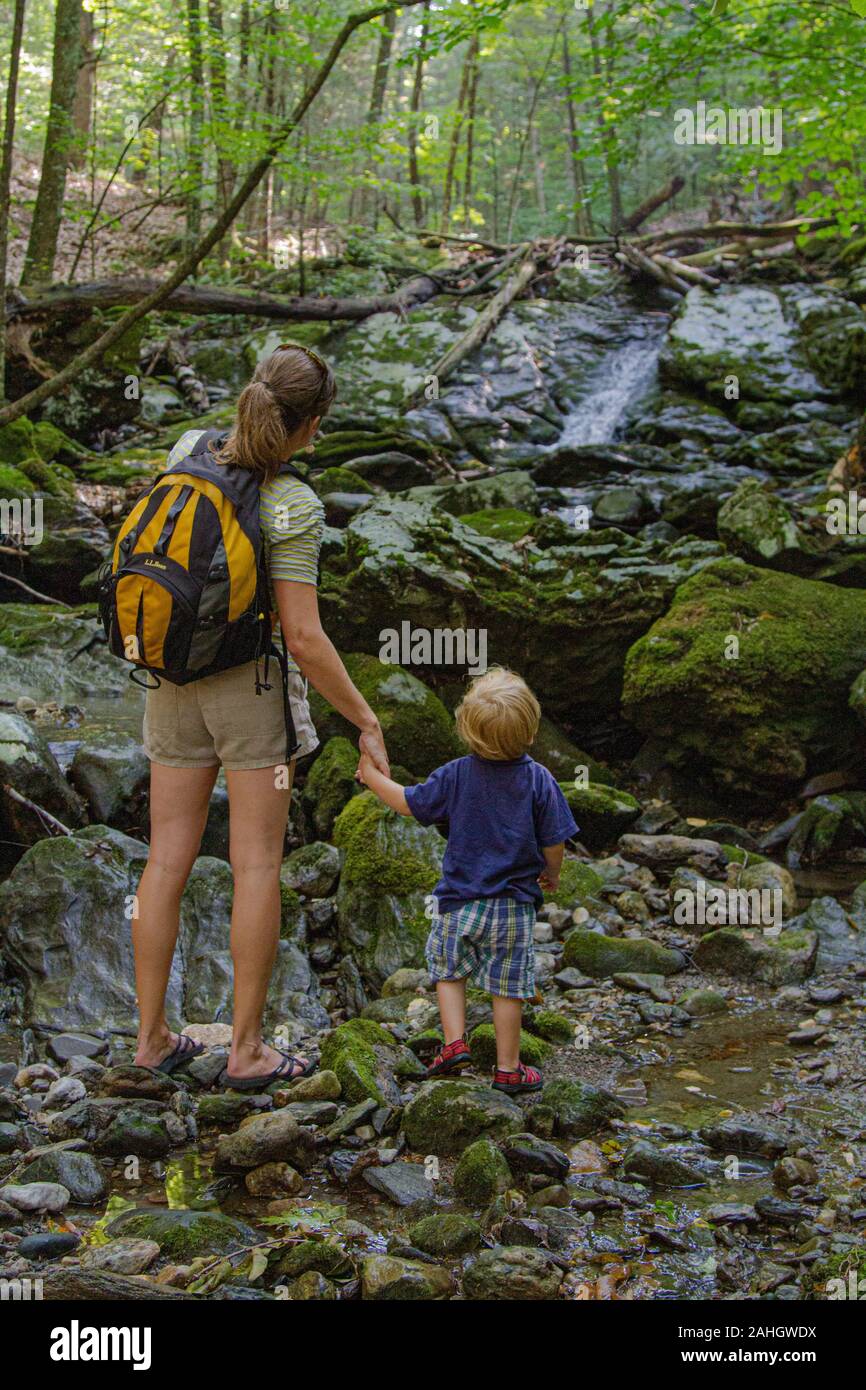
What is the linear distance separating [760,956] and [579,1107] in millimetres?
2047

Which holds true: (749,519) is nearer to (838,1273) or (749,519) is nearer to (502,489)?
(502,489)

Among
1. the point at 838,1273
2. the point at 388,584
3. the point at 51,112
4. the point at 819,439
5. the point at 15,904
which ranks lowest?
the point at 838,1273

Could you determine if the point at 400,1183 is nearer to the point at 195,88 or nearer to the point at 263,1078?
the point at 263,1078

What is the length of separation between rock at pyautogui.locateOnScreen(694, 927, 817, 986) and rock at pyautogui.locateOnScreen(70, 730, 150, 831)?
11.1 ft

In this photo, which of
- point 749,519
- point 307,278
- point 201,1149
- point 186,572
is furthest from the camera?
point 307,278

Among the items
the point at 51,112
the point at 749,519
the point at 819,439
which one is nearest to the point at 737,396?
the point at 819,439

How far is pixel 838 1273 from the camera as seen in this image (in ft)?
8.70

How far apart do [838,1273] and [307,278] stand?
17.4 meters

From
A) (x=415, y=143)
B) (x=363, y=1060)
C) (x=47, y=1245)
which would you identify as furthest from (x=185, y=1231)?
(x=415, y=143)

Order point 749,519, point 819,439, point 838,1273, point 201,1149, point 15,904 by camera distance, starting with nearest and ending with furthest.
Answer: point 838,1273
point 201,1149
point 15,904
point 749,519
point 819,439

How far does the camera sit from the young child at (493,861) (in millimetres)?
3914

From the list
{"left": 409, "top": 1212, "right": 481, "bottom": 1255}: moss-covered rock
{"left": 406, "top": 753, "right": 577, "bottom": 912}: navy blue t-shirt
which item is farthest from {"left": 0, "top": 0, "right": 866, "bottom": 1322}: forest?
{"left": 406, "top": 753, "right": 577, "bottom": 912}: navy blue t-shirt

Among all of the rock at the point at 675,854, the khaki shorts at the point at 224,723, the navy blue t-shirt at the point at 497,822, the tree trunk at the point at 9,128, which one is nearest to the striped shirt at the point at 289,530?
the khaki shorts at the point at 224,723

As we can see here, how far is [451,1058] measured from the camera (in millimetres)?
3977
